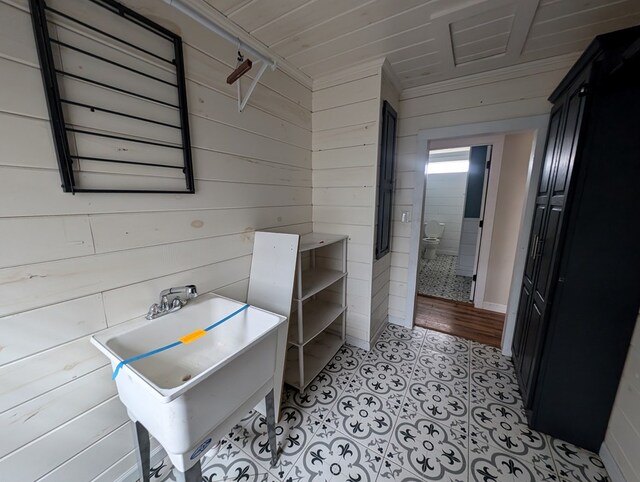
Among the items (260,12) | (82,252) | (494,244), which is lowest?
(494,244)

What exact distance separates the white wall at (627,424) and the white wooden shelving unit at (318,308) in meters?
1.60

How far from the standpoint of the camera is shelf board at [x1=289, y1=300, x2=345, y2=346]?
5.88ft

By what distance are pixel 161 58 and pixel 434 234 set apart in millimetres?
5564

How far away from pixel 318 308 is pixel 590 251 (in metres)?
1.77

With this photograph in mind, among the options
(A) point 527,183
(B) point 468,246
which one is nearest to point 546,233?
(A) point 527,183

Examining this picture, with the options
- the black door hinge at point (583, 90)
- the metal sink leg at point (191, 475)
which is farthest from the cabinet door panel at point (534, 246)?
the metal sink leg at point (191, 475)

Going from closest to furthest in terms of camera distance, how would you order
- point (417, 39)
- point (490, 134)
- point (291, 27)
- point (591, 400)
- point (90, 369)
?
point (90, 369), point (591, 400), point (291, 27), point (417, 39), point (490, 134)

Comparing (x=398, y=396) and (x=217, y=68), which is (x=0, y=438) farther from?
(x=398, y=396)

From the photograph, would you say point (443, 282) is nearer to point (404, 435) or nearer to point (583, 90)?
point (404, 435)

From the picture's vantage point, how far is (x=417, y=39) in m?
1.54

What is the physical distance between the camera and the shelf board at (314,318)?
5.88 ft

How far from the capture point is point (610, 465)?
124 centimetres

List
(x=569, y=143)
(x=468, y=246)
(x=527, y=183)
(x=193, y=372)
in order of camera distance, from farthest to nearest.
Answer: (x=468, y=246) → (x=527, y=183) → (x=569, y=143) → (x=193, y=372)

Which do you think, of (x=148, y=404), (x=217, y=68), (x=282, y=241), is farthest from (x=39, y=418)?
(x=217, y=68)
